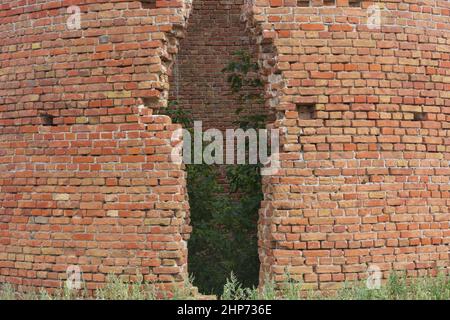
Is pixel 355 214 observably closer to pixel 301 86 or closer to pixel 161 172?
pixel 301 86

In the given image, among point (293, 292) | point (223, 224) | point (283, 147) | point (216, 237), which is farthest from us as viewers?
point (223, 224)

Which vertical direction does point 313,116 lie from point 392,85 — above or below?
below

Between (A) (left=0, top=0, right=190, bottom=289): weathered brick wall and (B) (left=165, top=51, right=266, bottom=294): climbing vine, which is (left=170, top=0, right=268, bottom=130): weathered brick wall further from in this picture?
(A) (left=0, top=0, right=190, bottom=289): weathered brick wall

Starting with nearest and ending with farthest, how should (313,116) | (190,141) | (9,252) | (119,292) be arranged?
(119,292), (313,116), (9,252), (190,141)

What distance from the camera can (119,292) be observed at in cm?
453

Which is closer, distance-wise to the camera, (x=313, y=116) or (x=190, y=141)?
(x=313, y=116)

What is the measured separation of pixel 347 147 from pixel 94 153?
254cm

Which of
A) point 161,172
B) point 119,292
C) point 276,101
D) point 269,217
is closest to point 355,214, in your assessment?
point 269,217

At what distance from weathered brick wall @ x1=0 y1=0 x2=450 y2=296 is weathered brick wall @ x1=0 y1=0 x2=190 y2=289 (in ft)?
0.05

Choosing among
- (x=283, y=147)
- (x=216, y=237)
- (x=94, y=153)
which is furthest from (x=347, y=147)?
(x=216, y=237)

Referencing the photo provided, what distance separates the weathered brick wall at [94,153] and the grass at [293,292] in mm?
145

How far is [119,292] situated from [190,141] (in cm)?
299

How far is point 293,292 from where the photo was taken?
14.9 feet

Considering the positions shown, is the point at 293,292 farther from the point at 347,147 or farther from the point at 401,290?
the point at 347,147
